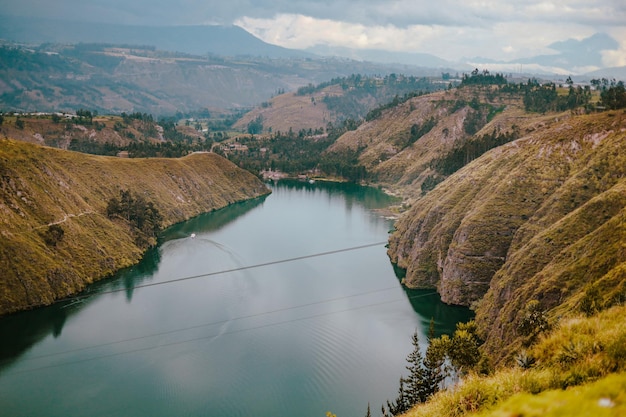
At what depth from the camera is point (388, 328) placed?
68.9 metres

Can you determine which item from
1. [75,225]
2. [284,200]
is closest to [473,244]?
[75,225]

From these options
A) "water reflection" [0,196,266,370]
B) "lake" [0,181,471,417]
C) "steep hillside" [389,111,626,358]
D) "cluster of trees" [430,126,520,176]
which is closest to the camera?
"steep hillside" [389,111,626,358]

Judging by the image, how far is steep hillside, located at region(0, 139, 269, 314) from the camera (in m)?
76.4

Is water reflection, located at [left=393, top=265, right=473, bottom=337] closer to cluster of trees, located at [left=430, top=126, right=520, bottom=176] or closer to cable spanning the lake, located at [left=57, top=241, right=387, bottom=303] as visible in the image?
cable spanning the lake, located at [left=57, top=241, right=387, bottom=303]

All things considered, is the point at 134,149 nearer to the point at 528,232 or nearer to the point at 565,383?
the point at 528,232

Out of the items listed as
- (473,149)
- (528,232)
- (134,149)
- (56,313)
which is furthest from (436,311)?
(134,149)

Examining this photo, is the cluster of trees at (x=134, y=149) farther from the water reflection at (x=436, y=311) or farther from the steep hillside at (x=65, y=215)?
A: the water reflection at (x=436, y=311)

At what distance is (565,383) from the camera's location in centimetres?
1812

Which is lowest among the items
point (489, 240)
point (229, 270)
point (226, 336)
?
point (226, 336)

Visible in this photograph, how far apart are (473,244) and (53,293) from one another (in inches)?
2543

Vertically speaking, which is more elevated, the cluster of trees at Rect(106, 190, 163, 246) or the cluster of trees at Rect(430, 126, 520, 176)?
the cluster of trees at Rect(430, 126, 520, 176)

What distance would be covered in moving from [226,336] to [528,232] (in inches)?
1726

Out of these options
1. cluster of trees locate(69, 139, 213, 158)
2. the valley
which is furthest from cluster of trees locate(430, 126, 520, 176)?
cluster of trees locate(69, 139, 213, 158)

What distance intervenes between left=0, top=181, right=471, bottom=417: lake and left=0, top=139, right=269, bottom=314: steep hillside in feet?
13.2
